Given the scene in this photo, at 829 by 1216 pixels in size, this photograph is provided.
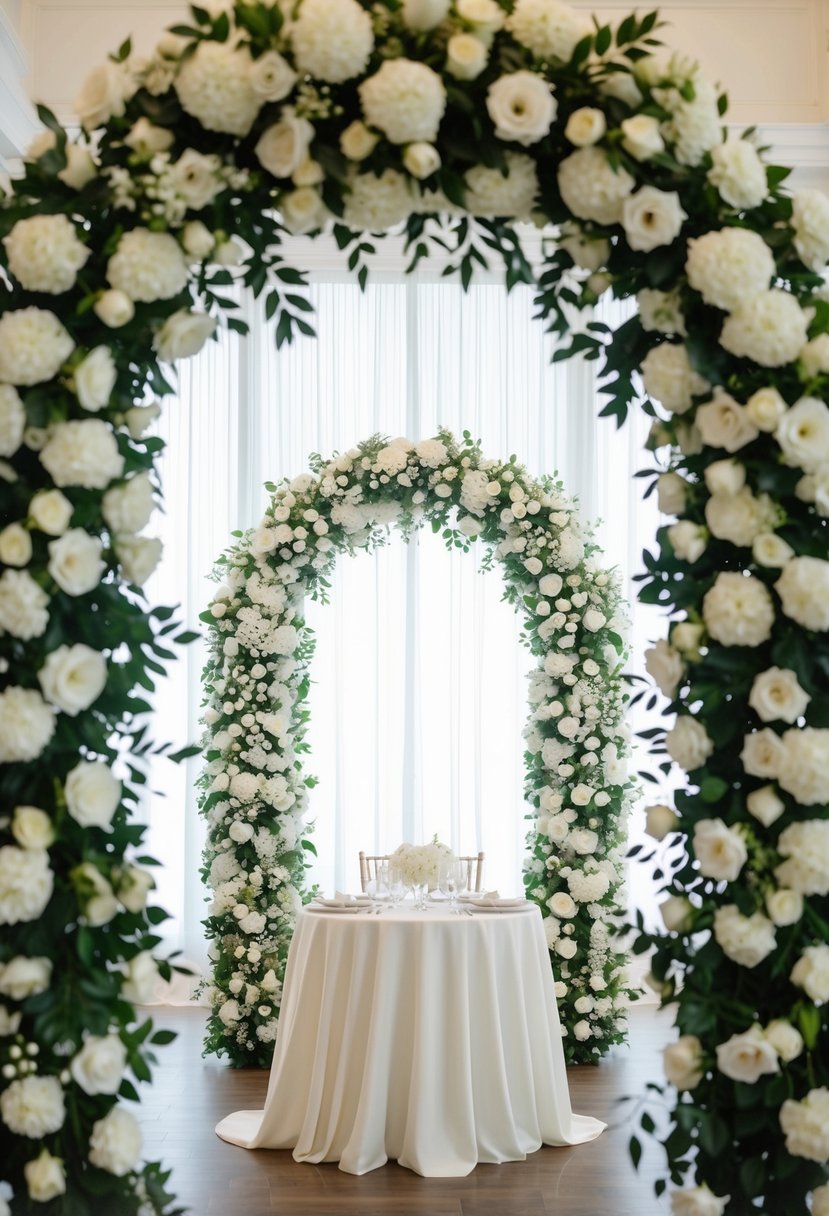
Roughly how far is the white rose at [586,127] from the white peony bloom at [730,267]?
0.31 metres

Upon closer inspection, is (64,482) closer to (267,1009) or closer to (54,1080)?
(54,1080)

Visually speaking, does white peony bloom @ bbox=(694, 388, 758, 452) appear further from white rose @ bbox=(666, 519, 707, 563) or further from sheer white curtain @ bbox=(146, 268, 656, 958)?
sheer white curtain @ bbox=(146, 268, 656, 958)

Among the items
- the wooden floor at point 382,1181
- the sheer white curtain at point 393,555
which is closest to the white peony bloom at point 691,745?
the wooden floor at point 382,1181

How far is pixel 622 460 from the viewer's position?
27.2 ft

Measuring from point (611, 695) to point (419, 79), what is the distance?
169 inches

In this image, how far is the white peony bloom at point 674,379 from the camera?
276 centimetres

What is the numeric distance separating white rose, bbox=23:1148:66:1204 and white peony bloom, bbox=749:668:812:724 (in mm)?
1673

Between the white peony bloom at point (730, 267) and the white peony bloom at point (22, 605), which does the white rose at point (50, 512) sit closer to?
the white peony bloom at point (22, 605)

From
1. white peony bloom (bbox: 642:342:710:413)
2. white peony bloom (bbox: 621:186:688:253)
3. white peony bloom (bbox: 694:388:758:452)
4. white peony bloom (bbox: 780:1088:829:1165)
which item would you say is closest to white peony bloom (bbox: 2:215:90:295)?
white peony bloom (bbox: 621:186:688:253)

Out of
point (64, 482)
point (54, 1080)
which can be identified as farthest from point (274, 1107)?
point (64, 482)

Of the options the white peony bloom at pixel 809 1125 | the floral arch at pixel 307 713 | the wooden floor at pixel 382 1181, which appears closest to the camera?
the white peony bloom at pixel 809 1125

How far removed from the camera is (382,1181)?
14.8 ft

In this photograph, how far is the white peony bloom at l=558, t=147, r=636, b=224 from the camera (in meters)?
2.65

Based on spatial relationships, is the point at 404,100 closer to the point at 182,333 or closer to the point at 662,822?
the point at 182,333
